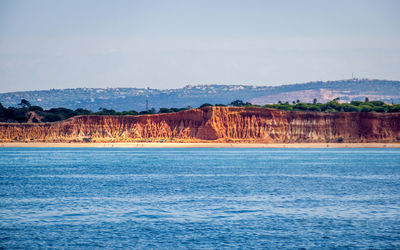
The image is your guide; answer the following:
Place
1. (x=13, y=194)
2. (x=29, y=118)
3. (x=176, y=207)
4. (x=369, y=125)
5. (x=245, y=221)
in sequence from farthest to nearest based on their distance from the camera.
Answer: (x=29, y=118) → (x=369, y=125) → (x=13, y=194) → (x=176, y=207) → (x=245, y=221)

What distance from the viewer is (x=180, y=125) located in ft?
396

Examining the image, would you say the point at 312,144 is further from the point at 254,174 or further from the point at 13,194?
the point at 13,194

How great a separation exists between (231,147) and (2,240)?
98.5 m

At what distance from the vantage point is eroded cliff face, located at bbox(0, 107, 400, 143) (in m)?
117

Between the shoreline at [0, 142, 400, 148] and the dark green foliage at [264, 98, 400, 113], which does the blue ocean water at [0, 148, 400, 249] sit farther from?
the dark green foliage at [264, 98, 400, 113]

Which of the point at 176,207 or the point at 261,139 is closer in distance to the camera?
the point at 176,207

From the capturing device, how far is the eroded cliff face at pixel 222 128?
117250mm

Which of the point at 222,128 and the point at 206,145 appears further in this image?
the point at 222,128

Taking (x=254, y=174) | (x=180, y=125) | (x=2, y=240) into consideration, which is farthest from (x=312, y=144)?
(x=2, y=240)

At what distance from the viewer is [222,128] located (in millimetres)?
118125

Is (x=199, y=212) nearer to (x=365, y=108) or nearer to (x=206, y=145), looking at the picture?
(x=206, y=145)

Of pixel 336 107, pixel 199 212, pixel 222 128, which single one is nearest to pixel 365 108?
pixel 336 107

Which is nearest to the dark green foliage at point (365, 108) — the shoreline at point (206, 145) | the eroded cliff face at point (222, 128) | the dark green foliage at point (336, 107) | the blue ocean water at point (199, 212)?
the dark green foliage at point (336, 107)

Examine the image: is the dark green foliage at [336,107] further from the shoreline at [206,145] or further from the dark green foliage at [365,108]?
the shoreline at [206,145]
